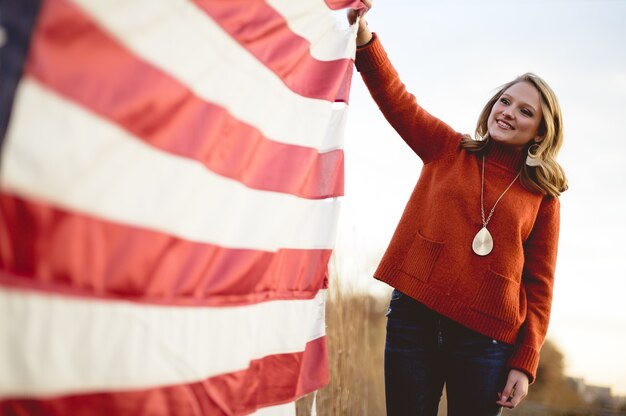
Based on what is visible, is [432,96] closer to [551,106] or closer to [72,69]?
[551,106]

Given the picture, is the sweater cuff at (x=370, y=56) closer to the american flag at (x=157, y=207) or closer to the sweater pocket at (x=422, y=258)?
the american flag at (x=157, y=207)

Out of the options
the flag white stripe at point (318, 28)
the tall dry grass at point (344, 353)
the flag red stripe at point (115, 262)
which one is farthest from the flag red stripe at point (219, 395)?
the tall dry grass at point (344, 353)

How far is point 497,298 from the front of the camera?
1595mm

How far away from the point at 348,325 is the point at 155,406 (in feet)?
5.60

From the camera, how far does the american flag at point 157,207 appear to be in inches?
26.7

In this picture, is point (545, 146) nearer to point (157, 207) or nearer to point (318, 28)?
point (318, 28)

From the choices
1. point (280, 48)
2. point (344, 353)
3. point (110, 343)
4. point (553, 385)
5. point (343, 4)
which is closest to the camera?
point (110, 343)

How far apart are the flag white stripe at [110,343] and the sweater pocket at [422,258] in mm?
632

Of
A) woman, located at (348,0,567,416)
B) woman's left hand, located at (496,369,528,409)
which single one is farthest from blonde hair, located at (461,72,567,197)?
woman's left hand, located at (496,369,528,409)

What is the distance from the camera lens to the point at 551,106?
1800mm

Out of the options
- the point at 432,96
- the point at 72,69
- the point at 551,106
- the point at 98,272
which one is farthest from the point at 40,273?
the point at 432,96

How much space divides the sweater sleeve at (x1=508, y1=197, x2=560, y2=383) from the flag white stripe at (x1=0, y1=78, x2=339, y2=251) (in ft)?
3.06

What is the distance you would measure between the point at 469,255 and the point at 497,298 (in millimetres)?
146

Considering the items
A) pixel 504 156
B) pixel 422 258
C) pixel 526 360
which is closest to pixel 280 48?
pixel 422 258
